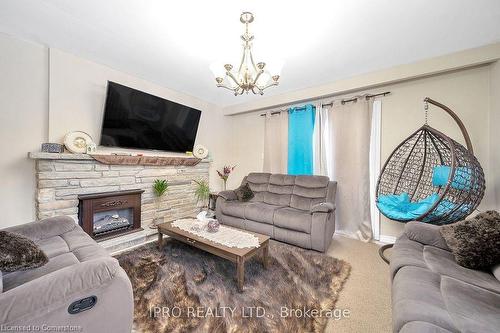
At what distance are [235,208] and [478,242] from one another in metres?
2.52

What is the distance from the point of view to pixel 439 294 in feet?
3.35

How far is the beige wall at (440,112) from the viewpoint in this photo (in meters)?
2.34

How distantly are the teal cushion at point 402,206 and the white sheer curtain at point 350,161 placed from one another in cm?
40

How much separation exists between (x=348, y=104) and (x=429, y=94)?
0.96 metres

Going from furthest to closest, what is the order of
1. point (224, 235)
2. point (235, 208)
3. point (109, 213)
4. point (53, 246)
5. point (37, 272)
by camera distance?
point (235, 208)
point (109, 213)
point (224, 235)
point (53, 246)
point (37, 272)

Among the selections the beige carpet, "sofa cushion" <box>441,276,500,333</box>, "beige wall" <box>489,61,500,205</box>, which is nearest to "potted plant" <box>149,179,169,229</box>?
the beige carpet

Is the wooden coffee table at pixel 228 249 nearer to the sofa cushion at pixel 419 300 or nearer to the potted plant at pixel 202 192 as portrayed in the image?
the sofa cushion at pixel 419 300

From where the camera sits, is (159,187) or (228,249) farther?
(159,187)

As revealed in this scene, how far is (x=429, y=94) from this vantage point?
2.63 m

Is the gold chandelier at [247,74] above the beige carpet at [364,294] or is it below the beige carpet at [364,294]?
above

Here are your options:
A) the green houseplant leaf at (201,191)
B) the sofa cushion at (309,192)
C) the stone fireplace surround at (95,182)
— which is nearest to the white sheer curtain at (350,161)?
the sofa cushion at (309,192)

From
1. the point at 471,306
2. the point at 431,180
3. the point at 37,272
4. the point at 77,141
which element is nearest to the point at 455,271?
the point at 471,306

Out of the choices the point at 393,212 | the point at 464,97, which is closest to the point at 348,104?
the point at 464,97

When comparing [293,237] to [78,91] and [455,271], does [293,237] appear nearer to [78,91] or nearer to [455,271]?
[455,271]
